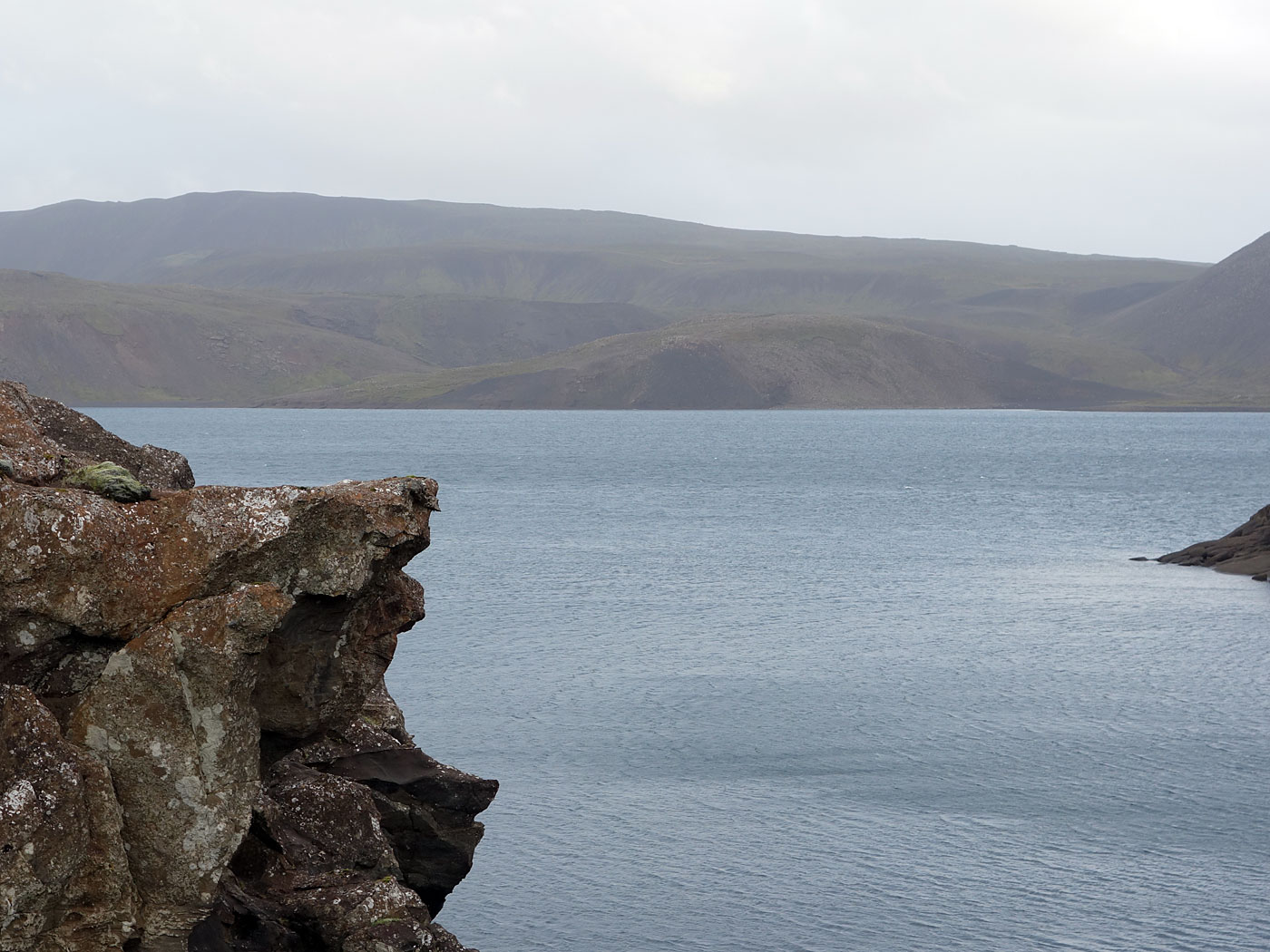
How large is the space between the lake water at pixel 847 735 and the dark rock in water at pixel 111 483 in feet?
41.2

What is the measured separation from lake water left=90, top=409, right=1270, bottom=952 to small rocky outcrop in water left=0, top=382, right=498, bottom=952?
10.2 meters

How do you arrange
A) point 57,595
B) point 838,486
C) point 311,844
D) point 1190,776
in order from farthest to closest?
point 838,486 < point 1190,776 < point 311,844 < point 57,595

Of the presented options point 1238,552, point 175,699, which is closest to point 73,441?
point 175,699

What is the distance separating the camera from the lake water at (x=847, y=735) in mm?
24641

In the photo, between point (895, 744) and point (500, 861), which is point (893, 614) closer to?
point (895, 744)

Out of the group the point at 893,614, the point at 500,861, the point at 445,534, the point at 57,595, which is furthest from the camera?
the point at 445,534

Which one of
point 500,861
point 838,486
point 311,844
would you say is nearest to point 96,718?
point 311,844

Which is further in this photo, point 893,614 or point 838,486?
point 838,486

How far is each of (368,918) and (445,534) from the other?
237ft

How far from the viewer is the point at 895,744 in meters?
36.4

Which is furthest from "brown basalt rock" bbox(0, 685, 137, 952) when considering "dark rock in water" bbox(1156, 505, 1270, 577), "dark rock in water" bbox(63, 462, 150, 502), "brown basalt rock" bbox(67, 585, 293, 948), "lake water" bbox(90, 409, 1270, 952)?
"dark rock in water" bbox(1156, 505, 1270, 577)

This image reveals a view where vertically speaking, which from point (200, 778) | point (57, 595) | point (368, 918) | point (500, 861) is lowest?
point (500, 861)

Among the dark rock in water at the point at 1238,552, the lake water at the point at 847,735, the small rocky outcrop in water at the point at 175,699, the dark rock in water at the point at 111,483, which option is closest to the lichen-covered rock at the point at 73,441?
the small rocky outcrop in water at the point at 175,699

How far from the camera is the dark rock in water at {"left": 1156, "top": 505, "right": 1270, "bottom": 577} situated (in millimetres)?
68625
